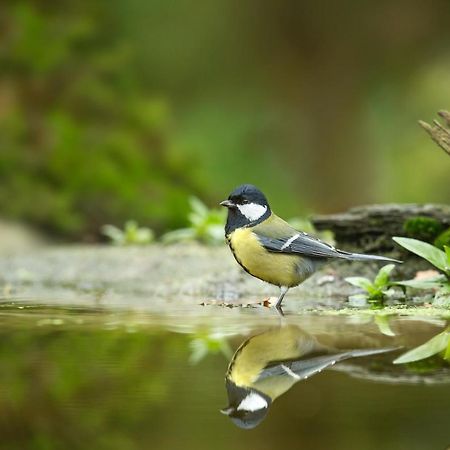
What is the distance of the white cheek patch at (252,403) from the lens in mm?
2615

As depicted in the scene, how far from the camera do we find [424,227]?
20.4ft

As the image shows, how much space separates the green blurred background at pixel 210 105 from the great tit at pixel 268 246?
220 inches

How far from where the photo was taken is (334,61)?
47.5ft

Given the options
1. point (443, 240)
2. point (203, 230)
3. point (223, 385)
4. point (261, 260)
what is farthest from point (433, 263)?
point (203, 230)

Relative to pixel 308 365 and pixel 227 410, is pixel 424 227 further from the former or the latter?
pixel 227 410

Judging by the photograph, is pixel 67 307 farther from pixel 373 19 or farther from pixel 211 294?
pixel 373 19

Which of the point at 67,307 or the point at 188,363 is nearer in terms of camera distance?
the point at 188,363

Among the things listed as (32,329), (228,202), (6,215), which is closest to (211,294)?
(228,202)

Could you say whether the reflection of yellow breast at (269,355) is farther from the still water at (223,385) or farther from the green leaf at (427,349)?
the green leaf at (427,349)

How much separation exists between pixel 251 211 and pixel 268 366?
2.44 m

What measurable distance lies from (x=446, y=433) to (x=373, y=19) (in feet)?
43.4

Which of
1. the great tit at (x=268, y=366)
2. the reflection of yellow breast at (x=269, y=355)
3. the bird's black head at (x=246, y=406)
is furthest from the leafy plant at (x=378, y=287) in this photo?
the bird's black head at (x=246, y=406)

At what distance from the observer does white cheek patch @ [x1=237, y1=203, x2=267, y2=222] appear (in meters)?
5.62

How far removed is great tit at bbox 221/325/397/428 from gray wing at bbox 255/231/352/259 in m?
1.28
